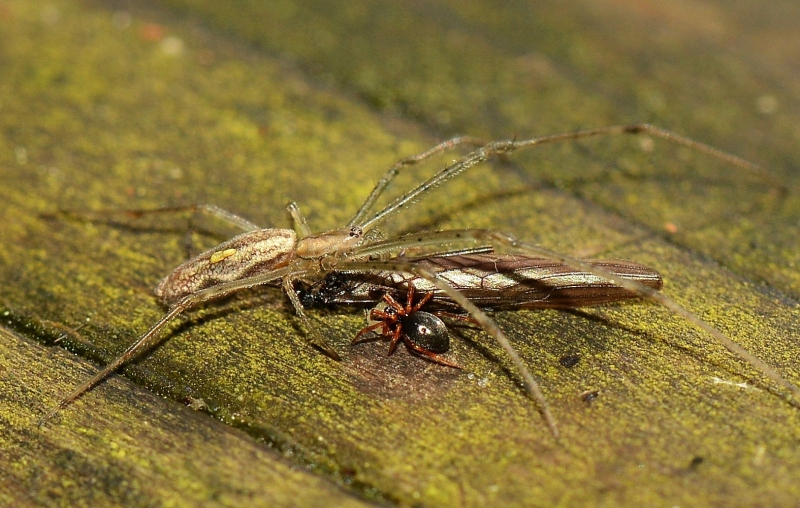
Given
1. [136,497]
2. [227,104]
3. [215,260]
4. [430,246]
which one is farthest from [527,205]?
[136,497]

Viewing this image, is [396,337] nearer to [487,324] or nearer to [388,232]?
[487,324]

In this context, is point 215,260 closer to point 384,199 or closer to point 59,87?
point 384,199

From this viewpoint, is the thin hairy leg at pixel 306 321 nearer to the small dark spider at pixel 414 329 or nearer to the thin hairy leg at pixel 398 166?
the small dark spider at pixel 414 329

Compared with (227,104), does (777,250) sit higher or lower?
lower

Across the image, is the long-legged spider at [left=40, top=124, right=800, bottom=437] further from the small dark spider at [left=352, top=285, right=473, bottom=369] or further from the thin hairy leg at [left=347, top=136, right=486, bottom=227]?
the small dark spider at [left=352, top=285, right=473, bottom=369]

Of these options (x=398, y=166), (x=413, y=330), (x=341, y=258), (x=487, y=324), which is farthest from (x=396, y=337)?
(x=398, y=166)
